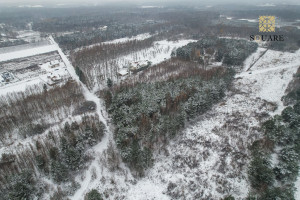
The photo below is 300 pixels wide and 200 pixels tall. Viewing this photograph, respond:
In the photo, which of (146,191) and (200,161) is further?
(200,161)

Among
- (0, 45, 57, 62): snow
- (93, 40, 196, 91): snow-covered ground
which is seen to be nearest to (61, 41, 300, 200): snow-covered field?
(93, 40, 196, 91): snow-covered ground

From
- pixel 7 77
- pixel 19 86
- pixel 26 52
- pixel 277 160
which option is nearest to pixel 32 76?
pixel 7 77

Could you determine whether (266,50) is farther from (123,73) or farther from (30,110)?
(30,110)

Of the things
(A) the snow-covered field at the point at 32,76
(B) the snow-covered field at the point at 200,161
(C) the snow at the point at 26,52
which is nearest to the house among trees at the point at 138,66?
(B) the snow-covered field at the point at 200,161

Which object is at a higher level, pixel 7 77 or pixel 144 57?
pixel 144 57

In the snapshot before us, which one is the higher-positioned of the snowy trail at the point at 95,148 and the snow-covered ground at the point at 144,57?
the snow-covered ground at the point at 144,57

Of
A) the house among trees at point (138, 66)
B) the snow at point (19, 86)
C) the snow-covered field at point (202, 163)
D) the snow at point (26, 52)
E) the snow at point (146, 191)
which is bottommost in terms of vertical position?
the snow at point (146, 191)

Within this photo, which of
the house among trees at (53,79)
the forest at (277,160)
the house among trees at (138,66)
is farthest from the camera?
the house among trees at (138,66)

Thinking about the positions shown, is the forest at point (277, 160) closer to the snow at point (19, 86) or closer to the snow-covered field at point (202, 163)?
the snow-covered field at point (202, 163)

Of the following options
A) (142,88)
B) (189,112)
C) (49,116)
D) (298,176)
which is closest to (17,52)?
(49,116)

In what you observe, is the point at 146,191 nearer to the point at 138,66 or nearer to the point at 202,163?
the point at 202,163
